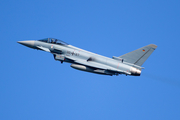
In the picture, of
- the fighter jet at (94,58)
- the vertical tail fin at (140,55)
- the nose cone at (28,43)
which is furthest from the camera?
the nose cone at (28,43)

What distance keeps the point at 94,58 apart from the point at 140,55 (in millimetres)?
4548

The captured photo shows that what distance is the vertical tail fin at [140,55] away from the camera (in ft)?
71.9

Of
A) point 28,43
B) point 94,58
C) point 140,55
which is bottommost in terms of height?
point 94,58

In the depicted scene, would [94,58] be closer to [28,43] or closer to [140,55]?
[140,55]

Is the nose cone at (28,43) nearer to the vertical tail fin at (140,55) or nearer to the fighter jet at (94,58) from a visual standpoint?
the fighter jet at (94,58)

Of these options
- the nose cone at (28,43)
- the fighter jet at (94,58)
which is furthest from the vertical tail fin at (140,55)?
the nose cone at (28,43)

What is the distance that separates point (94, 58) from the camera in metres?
21.6

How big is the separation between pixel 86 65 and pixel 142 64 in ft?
18.3

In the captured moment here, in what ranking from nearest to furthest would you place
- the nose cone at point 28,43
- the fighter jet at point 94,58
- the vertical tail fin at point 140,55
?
the fighter jet at point 94,58 < the vertical tail fin at point 140,55 < the nose cone at point 28,43

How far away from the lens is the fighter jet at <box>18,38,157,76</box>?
2116 cm

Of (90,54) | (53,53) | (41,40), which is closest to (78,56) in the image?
(90,54)

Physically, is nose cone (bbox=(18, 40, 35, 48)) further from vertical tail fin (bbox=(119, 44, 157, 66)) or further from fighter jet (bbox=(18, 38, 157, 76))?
vertical tail fin (bbox=(119, 44, 157, 66))

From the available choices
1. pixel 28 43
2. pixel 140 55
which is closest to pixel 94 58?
pixel 140 55

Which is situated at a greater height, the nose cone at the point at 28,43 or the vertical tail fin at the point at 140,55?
the nose cone at the point at 28,43
